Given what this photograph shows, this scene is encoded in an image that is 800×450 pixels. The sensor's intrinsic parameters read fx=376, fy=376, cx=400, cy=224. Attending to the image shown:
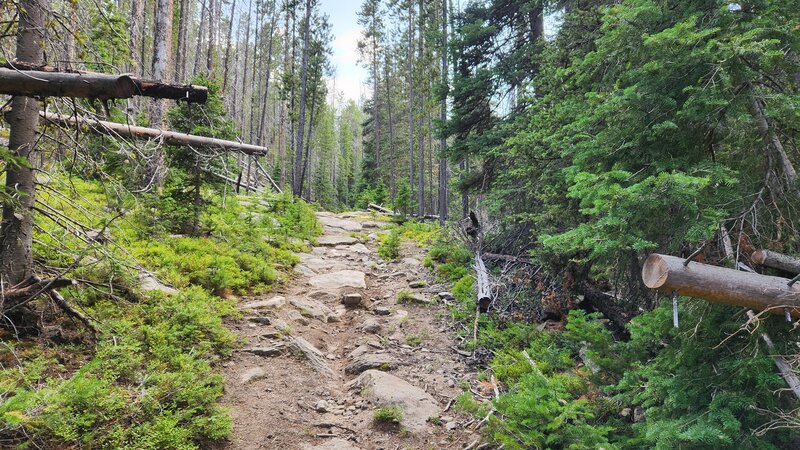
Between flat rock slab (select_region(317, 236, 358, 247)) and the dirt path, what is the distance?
321 centimetres

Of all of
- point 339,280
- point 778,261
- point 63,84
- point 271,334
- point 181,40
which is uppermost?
point 181,40

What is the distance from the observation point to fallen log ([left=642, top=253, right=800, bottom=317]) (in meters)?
2.55

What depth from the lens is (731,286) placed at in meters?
2.61

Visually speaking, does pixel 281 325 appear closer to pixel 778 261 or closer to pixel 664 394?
pixel 664 394

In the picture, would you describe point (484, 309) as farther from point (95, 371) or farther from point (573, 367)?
point (95, 371)

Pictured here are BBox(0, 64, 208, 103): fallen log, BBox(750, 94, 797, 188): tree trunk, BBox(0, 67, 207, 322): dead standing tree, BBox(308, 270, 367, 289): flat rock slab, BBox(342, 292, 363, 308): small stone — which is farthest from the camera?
BBox(308, 270, 367, 289): flat rock slab

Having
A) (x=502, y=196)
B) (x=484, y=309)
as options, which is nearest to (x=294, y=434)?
(x=484, y=309)

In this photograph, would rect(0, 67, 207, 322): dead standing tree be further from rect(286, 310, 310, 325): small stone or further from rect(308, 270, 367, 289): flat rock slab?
rect(308, 270, 367, 289): flat rock slab

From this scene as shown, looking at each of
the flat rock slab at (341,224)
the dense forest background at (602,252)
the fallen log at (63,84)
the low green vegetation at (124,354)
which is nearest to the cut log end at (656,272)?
the dense forest background at (602,252)

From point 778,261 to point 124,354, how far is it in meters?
6.05

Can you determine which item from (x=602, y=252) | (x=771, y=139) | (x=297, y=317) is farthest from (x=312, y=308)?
(x=771, y=139)

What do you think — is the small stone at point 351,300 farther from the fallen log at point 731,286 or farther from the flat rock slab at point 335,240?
the fallen log at point 731,286

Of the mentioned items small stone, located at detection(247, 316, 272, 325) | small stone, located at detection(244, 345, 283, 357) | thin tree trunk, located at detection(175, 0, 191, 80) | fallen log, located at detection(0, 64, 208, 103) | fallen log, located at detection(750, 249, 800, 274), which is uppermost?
thin tree trunk, located at detection(175, 0, 191, 80)

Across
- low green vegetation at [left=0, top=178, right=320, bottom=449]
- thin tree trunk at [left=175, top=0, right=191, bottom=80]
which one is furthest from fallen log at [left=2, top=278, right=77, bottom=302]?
thin tree trunk at [left=175, top=0, right=191, bottom=80]
